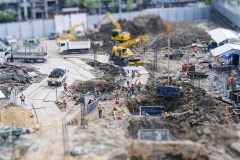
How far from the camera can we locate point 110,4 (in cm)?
7931

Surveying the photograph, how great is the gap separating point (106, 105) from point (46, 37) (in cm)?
3120

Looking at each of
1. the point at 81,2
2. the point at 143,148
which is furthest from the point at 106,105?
the point at 81,2

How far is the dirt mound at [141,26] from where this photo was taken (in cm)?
6081

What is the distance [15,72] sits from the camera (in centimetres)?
4178

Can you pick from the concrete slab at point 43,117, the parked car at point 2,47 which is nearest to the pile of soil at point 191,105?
the concrete slab at point 43,117

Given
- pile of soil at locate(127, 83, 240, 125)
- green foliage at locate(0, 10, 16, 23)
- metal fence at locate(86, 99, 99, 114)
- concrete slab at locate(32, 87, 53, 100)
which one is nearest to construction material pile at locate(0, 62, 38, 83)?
concrete slab at locate(32, 87, 53, 100)

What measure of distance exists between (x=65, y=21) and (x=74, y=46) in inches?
617

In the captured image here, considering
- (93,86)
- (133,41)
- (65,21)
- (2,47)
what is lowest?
(93,86)

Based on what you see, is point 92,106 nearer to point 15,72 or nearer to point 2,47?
point 15,72

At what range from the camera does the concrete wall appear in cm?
6259

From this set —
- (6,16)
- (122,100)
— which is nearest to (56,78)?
(122,100)

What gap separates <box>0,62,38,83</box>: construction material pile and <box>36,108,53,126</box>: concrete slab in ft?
23.4

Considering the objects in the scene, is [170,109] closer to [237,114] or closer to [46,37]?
[237,114]

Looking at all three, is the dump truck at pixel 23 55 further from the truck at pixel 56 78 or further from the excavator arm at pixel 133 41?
the excavator arm at pixel 133 41
